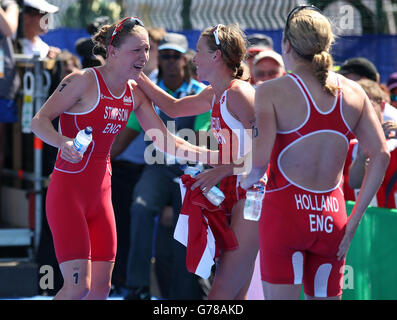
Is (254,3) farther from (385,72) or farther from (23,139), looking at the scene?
(23,139)

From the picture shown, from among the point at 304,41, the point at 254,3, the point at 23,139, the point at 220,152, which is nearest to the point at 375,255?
the point at 220,152

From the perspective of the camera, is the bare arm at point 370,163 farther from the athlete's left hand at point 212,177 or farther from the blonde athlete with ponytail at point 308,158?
the athlete's left hand at point 212,177

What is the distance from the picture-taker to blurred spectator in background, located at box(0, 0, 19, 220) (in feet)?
23.1

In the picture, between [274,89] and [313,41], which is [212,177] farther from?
[313,41]

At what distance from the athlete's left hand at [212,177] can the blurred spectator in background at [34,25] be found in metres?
3.37

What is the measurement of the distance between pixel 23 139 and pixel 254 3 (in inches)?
140

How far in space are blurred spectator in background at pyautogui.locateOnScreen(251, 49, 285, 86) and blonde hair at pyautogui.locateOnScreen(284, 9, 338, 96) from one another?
3512 millimetres

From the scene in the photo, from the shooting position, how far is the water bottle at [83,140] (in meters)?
4.38

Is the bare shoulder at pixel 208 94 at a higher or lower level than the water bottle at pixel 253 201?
higher

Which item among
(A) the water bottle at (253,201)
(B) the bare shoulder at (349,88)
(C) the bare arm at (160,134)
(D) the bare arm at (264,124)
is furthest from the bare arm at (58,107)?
(B) the bare shoulder at (349,88)

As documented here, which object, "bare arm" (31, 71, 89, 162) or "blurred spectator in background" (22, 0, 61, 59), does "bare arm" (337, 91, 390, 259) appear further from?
"blurred spectator in background" (22, 0, 61, 59)

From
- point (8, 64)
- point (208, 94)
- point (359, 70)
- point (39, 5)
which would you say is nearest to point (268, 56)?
point (359, 70)

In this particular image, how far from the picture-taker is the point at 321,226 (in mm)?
3746
